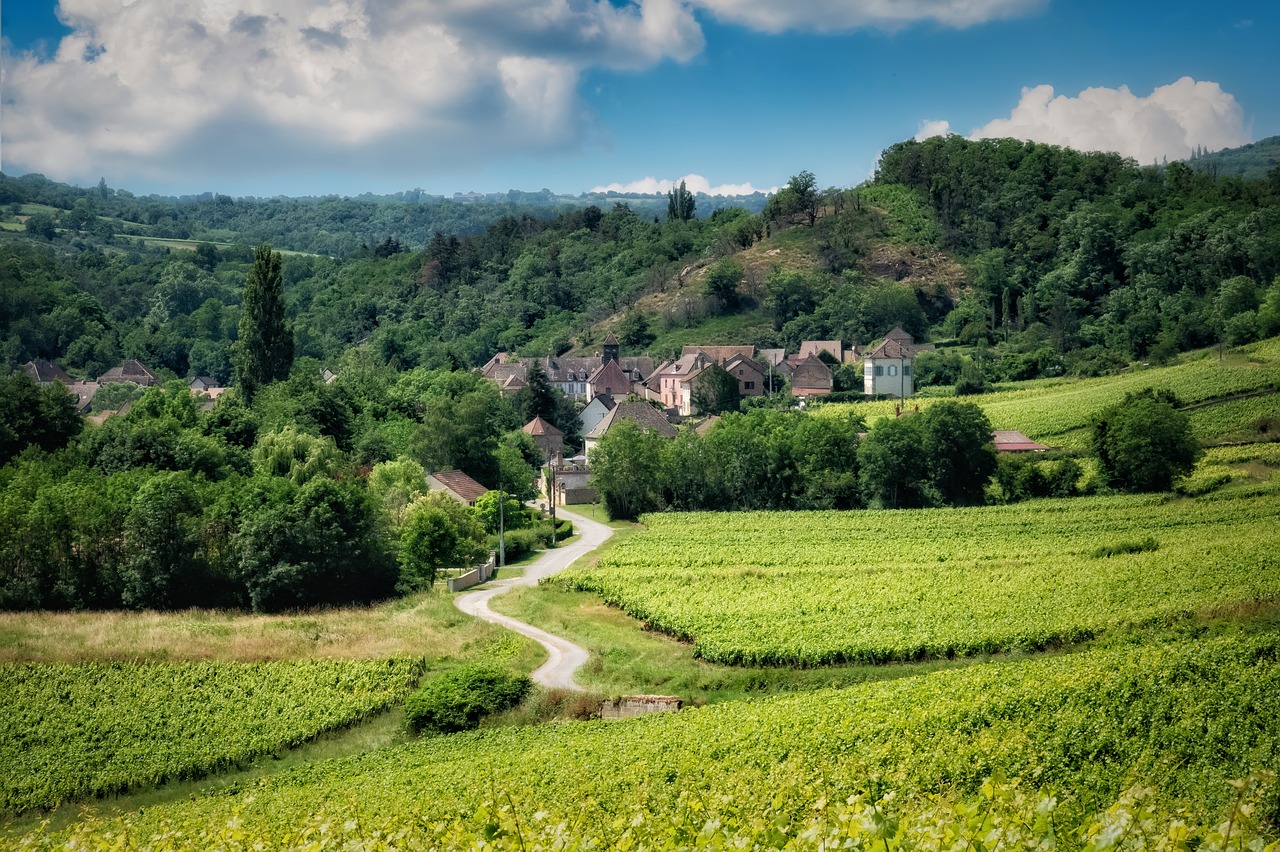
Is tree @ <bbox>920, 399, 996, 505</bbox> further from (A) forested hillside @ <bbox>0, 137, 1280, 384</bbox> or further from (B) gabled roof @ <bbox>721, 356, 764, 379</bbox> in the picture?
(B) gabled roof @ <bbox>721, 356, 764, 379</bbox>

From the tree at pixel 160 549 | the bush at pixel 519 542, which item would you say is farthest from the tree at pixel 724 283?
the tree at pixel 160 549

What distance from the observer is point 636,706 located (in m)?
27.4

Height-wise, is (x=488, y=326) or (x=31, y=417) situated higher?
(x=488, y=326)

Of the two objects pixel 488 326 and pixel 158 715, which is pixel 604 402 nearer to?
pixel 488 326

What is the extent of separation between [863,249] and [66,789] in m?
107

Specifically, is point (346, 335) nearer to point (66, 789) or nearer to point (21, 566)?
point (21, 566)

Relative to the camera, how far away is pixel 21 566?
123ft

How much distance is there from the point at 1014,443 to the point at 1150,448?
381 inches

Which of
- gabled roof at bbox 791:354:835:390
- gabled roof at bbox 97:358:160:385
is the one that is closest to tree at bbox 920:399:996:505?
gabled roof at bbox 791:354:835:390

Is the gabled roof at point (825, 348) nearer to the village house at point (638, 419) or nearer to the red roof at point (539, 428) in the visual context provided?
the village house at point (638, 419)

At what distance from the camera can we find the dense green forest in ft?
128

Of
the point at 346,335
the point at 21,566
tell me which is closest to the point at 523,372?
the point at 346,335

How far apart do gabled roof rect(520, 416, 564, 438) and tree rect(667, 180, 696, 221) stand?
79455 mm

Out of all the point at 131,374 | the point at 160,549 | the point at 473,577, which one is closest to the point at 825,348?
the point at 473,577
